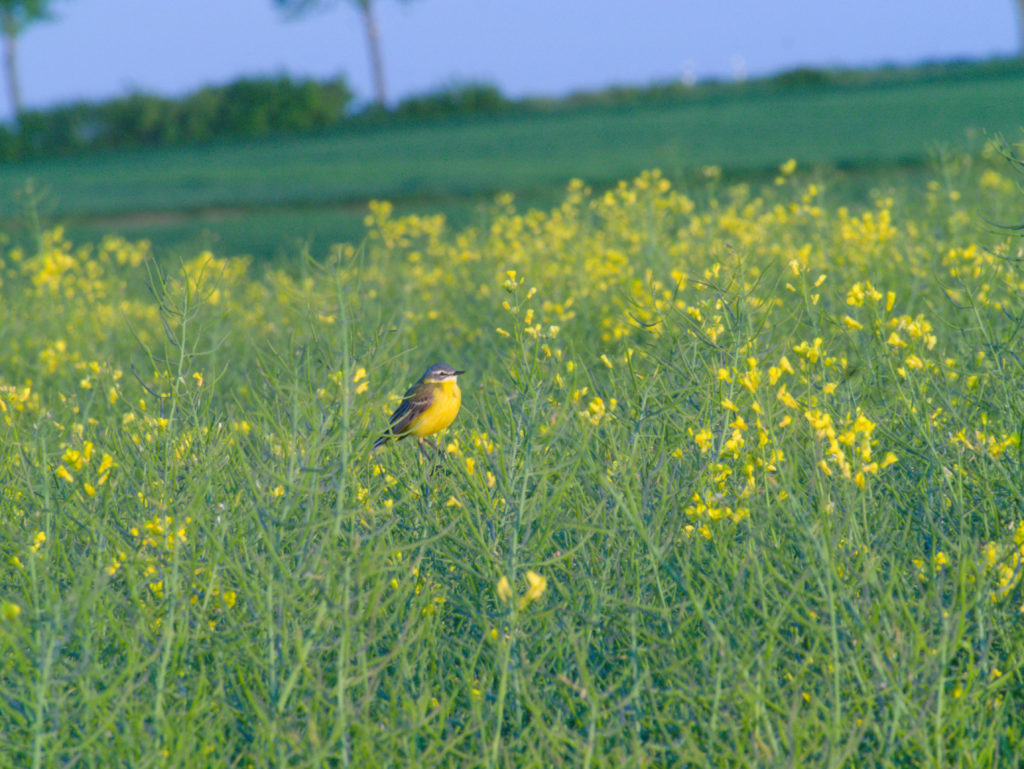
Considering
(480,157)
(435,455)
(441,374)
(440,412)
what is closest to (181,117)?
(480,157)

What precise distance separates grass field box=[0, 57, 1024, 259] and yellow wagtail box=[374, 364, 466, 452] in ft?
50.8

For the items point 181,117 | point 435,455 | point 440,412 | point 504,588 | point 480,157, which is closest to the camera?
point 504,588

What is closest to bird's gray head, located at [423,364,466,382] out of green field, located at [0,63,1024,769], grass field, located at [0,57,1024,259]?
green field, located at [0,63,1024,769]

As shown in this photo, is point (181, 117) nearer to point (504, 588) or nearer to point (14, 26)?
point (14, 26)

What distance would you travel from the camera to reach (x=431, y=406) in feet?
17.0

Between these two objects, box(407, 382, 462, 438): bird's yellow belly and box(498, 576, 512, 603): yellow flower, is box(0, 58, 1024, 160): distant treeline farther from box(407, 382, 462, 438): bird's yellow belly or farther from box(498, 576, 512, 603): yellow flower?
box(498, 576, 512, 603): yellow flower

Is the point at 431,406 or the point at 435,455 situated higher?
the point at 431,406

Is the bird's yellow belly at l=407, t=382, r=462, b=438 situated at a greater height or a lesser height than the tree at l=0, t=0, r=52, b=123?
lesser

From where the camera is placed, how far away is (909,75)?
1780 inches

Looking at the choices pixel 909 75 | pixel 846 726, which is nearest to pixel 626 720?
pixel 846 726

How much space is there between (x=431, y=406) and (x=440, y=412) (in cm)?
6

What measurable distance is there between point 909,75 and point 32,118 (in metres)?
41.7

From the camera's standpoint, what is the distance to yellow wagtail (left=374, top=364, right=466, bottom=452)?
5.15 m

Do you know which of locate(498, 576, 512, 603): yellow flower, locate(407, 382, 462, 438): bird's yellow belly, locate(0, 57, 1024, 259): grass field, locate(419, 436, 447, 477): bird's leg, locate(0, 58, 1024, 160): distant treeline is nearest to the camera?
locate(498, 576, 512, 603): yellow flower
